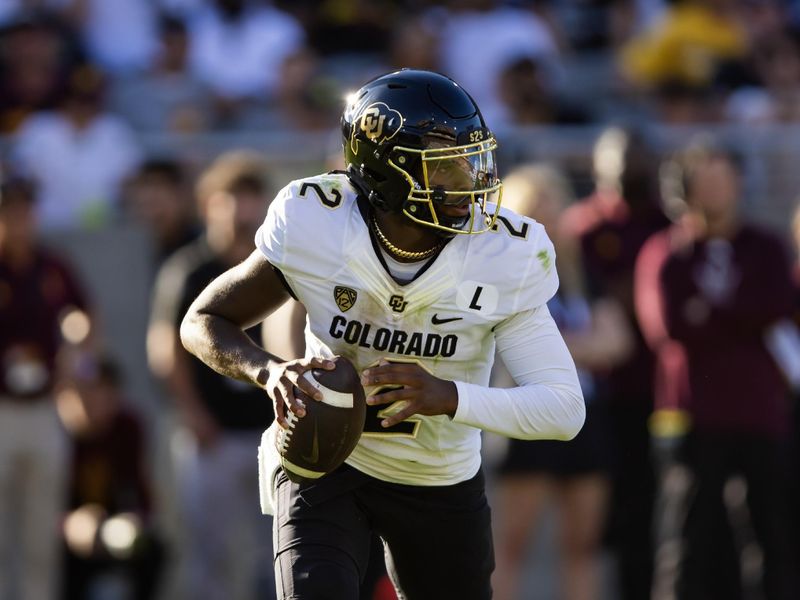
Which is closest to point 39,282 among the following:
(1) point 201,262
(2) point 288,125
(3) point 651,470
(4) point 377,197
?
(1) point 201,262

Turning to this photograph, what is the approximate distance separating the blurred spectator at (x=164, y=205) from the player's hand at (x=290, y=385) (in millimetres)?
4300

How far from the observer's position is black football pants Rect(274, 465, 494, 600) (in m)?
3.92

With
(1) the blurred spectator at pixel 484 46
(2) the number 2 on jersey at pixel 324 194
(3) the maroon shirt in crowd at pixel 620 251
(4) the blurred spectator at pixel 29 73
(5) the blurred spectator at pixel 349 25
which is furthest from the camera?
(5) the blurred spectator at pixel 349 25

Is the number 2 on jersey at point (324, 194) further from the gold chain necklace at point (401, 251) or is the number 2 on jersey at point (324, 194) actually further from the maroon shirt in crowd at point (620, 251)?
the maroon shirt in crowd at point (620, 251)

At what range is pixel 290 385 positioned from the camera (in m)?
3.69

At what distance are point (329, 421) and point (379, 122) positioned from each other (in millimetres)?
804

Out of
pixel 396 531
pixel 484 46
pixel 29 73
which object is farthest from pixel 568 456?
pixel 29 73

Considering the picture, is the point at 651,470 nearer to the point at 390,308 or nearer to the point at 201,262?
the point at 201,262

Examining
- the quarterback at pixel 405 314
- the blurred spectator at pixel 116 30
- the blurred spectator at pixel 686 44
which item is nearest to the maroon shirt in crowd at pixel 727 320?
the blurred spectator at pixel 686 44

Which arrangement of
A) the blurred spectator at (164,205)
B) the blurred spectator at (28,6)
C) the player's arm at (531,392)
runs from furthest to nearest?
the blurred spectator at (28,6) < the blurred spectator at (164,205) < the player's arm at (531,392)

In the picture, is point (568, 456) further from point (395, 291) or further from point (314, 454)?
point (314, 454)

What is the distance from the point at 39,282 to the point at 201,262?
80cm

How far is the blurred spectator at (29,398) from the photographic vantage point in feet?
23.5

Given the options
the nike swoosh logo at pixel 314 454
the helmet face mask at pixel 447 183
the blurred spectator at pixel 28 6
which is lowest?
the blurred spectator at pixel 28 6
